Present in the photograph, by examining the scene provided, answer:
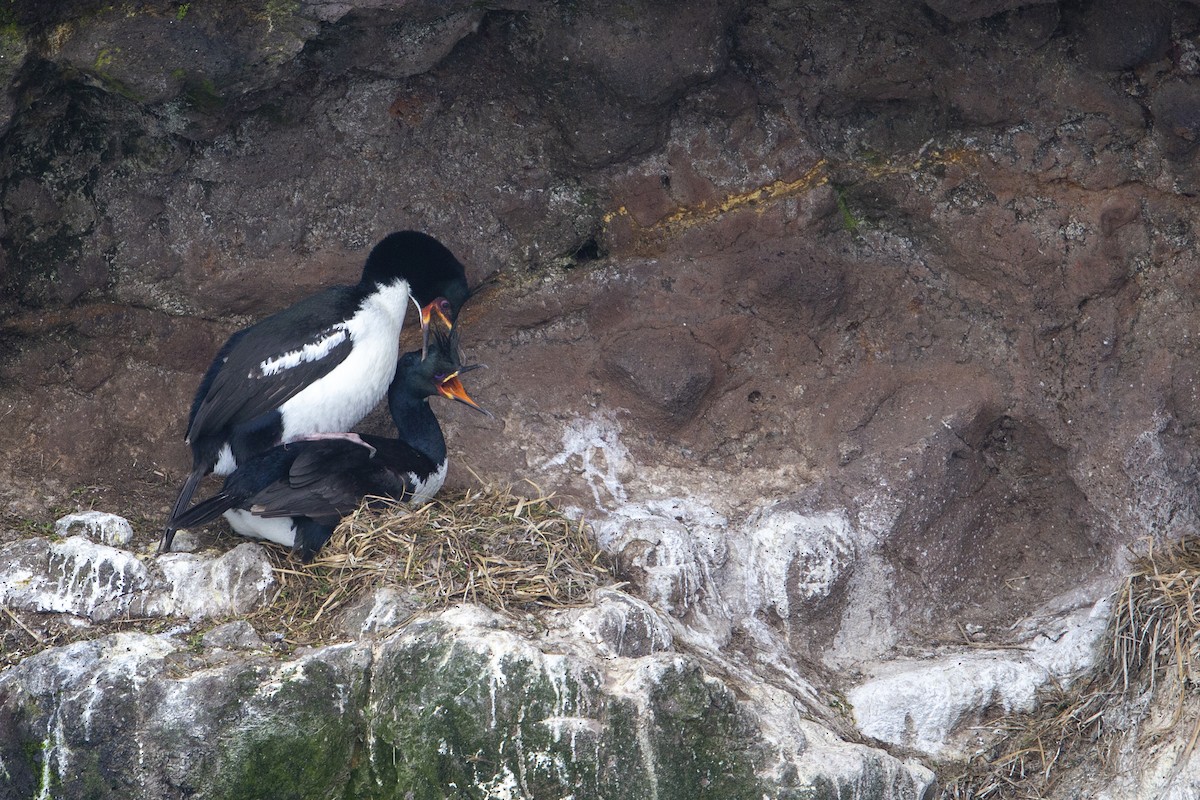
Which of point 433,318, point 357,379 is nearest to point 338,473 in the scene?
point 357,379

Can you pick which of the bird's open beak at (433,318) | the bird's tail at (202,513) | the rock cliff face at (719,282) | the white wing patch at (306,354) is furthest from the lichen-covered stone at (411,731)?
the bird's open beak at (433,318)

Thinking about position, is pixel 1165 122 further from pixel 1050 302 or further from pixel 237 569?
pixel 237 569

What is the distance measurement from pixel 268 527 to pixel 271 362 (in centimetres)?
59

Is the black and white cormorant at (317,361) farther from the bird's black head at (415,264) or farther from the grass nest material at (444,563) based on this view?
the grass nest material at (444,563)

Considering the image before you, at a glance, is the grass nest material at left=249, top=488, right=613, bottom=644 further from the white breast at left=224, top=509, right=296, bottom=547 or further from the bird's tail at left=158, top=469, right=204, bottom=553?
the bird's tail at left=158, top=469, right=204, bottom=553

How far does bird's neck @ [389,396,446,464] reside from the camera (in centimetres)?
520

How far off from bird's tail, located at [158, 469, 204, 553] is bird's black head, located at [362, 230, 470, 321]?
3.10 ft

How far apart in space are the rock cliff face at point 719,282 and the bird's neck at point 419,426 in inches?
12.7

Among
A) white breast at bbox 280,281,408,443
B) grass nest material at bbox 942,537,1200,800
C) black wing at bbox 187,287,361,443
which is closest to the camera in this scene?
grass nest material at bbox 942,537,1200,800

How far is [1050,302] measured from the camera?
5.17 metres

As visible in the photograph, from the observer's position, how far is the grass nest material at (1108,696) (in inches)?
174

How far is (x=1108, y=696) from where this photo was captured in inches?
178

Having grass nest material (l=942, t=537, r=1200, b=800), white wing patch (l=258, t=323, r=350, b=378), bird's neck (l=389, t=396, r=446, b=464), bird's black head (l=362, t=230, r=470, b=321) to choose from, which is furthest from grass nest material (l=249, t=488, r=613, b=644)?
grass nest material (l=942, t=537, r=1200, b=800)

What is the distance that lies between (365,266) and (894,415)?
2.06 meters
